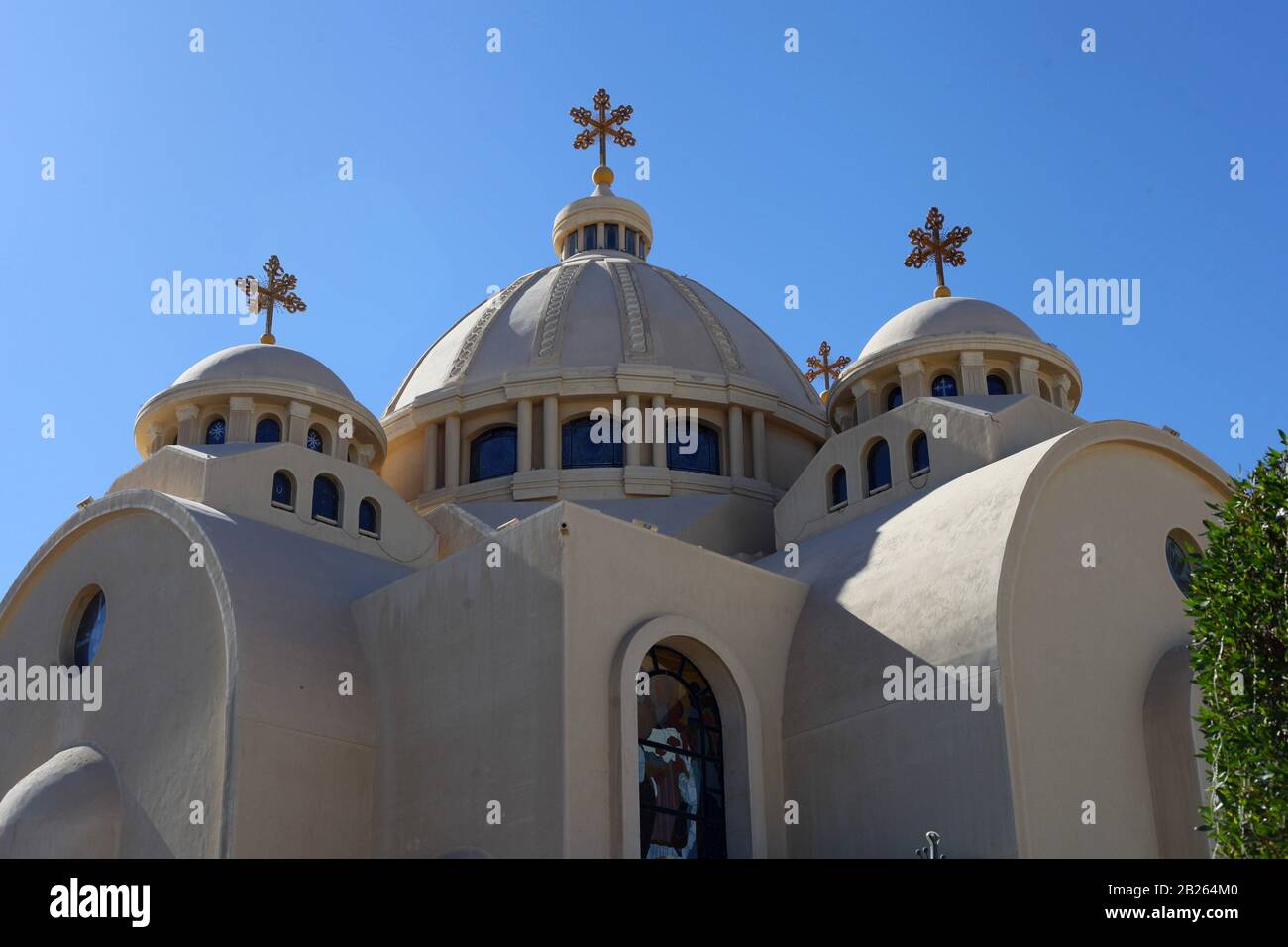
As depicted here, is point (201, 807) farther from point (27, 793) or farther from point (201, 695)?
point (27, 793)

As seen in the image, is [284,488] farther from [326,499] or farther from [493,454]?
[493,454]

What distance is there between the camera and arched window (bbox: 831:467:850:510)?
22844 millimetres

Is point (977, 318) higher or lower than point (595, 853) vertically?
higher

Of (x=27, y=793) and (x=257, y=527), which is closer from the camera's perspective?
(x=27, y=793)

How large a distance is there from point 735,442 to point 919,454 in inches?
217

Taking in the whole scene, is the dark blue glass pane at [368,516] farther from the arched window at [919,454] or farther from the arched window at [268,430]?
the arched window at [919,454]

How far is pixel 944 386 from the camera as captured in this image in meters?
23.9

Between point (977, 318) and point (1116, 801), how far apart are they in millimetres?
8801

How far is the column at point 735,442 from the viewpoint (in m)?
26.7

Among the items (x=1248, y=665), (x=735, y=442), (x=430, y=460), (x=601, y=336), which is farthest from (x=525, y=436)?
(x=1248, y=665)

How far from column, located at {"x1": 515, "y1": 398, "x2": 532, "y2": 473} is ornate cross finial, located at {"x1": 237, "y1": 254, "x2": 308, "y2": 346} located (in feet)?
13.2

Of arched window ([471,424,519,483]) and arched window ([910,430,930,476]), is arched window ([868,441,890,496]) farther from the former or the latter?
arched window ([471,424,519,483])
